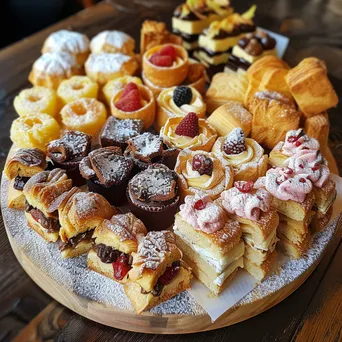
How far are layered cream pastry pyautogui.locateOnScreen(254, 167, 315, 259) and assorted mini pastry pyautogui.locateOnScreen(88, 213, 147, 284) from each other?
0.54 meters

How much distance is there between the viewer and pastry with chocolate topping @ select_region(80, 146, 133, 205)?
1.91 metres

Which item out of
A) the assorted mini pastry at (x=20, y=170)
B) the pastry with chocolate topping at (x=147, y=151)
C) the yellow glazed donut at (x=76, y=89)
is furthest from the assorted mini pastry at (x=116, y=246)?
the yellow glazed donut at (x=76, y=89)

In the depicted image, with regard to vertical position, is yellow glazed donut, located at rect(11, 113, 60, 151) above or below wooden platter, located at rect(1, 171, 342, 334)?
above

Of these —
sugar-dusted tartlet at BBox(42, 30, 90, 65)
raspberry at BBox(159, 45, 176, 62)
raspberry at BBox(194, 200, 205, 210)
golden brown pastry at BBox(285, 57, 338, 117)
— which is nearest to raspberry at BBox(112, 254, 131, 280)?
raspberry at BBox(194, 200, 205, 210)

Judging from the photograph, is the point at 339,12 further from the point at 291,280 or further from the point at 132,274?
the point at 132,274

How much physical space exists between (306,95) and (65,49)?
1590 mm

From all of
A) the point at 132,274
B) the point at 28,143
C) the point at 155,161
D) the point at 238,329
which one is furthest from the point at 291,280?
the point at 28,143

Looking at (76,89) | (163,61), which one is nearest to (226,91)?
(163,61)

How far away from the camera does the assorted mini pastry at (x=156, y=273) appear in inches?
61.3

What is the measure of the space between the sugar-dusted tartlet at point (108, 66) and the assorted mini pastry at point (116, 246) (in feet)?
4.01

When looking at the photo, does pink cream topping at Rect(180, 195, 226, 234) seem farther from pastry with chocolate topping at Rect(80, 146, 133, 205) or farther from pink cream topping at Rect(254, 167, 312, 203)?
pastry with chocolate topping at Rect(80, 146, 133, 205)

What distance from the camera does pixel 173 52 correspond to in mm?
2662

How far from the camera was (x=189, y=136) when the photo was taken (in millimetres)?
2131

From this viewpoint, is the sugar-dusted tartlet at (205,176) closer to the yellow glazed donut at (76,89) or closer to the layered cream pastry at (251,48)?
the yellow glazed donut at (76,89)
